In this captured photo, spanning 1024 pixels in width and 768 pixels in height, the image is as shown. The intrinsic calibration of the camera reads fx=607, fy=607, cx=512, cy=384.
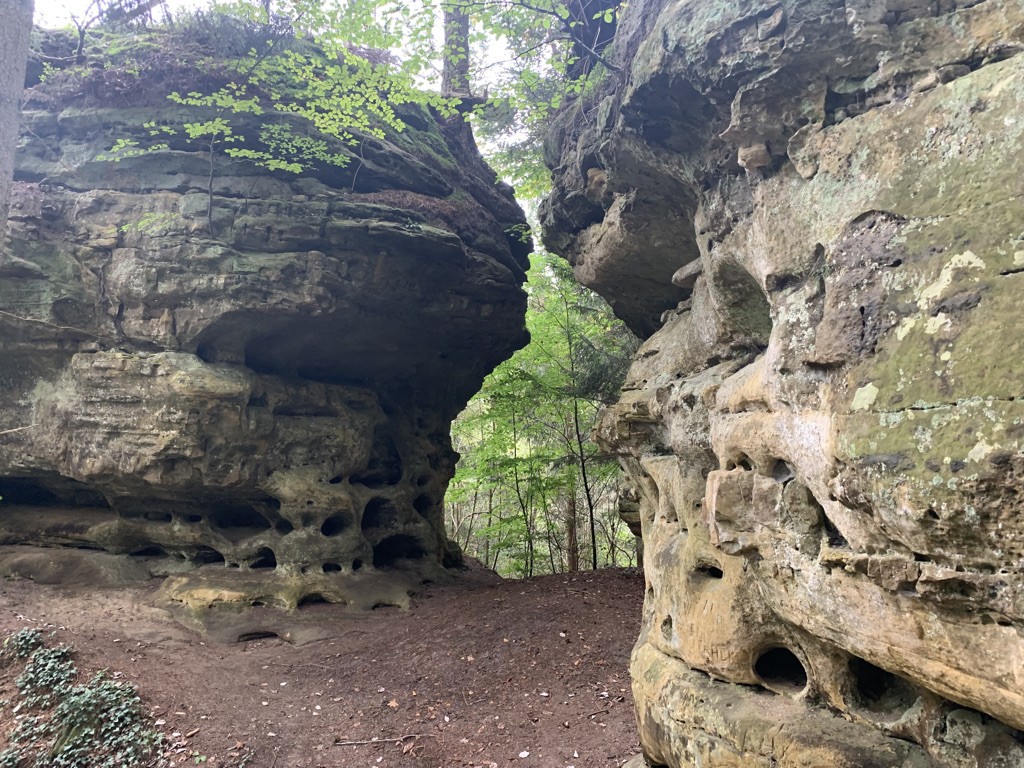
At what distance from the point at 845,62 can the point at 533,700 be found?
7.03 m

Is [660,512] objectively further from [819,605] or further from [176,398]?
[176,398]

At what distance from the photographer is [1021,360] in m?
2.70

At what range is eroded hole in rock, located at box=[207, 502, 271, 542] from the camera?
11487 mm

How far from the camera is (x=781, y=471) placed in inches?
168

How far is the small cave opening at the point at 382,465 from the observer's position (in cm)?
1302

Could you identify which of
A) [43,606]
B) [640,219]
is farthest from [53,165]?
[640,219]

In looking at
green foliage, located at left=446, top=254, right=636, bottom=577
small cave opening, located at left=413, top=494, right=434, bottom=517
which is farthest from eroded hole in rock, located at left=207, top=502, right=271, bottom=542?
green foliage, located at left=446, top=254, right=636, bottom=577

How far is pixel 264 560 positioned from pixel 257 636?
6.76ft

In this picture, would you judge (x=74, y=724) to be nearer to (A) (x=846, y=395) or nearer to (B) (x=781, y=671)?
(B) (x=781, y=671)

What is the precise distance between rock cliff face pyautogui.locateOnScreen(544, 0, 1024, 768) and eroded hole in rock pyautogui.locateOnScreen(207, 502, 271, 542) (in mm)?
8580

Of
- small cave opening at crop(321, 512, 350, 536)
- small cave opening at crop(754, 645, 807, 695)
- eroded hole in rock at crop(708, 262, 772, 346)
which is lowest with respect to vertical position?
small cave opening at crop(321, 512, 350, 536)

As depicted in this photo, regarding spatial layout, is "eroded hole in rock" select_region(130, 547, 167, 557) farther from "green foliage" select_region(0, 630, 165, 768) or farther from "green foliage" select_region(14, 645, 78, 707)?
"green foliage" select_region(0, 630, 165, 768)

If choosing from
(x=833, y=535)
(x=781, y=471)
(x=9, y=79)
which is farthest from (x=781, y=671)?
(x=9, y=79)

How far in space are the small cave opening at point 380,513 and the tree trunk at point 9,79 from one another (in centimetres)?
851
